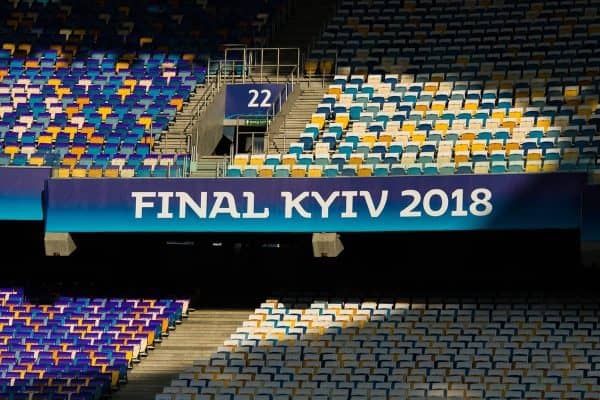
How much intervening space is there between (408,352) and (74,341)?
7.11 metres

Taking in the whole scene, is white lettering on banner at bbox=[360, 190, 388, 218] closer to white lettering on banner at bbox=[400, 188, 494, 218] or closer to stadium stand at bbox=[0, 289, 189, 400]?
white lettering on banner at bbox=[400, 188, 494, 218]

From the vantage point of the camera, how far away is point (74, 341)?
3419 cm

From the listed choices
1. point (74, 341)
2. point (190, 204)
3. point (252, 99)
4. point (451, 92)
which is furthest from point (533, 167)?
point (74, 341)

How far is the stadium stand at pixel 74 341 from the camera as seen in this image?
105ft

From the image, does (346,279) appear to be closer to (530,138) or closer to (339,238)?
(339,238)

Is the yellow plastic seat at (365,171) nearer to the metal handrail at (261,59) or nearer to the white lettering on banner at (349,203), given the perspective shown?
the white lettering on banner at (349,203)

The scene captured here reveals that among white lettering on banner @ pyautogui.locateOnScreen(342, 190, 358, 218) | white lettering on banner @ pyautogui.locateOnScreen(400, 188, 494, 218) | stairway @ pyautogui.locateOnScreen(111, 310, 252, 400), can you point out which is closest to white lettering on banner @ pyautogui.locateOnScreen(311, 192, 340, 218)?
white lettering on banner @ pyautogui.locateOnScreen(342, 190, 358, 218)

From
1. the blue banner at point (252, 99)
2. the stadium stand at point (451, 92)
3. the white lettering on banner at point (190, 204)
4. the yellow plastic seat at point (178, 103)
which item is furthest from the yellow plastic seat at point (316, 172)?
the yellow plastic seat at point (178, 103)

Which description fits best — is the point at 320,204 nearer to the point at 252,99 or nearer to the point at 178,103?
the point at 252,99

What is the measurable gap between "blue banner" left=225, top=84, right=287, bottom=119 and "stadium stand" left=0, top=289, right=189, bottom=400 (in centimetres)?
551

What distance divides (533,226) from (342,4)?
13332mm

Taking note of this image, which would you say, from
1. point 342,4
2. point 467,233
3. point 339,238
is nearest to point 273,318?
point 339,238

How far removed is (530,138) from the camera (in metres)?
35.3

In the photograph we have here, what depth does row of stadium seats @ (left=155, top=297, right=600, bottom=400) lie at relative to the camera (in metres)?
30.7
